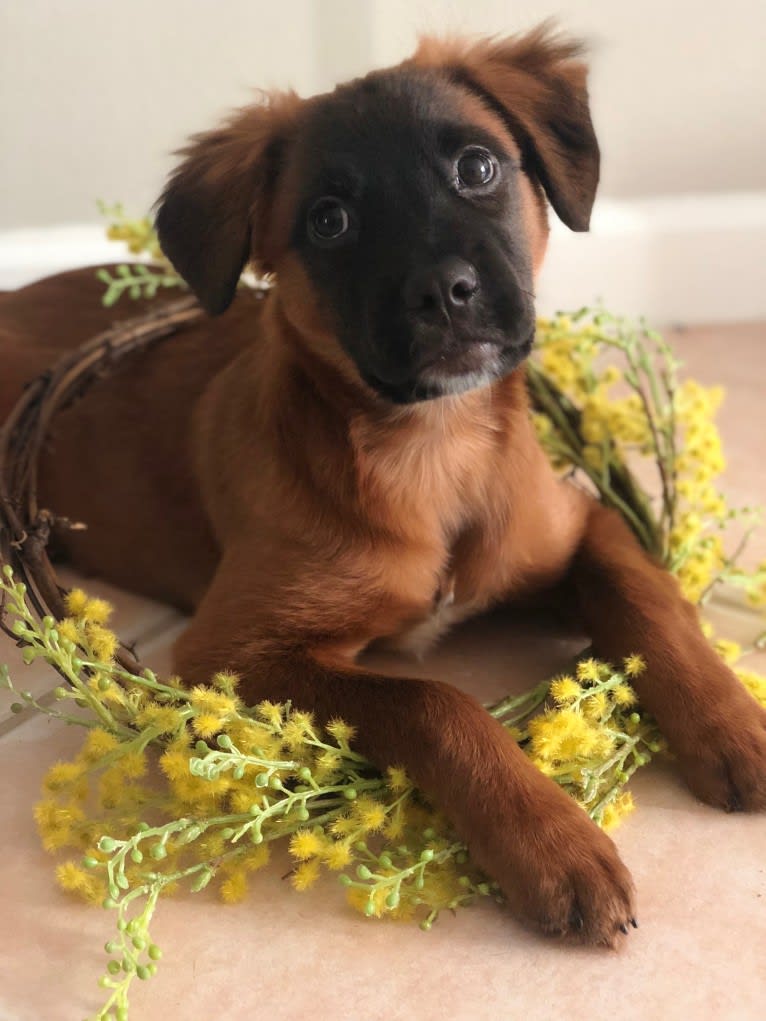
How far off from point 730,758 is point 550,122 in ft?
2.96

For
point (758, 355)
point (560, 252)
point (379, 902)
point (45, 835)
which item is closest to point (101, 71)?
point (560, 252)

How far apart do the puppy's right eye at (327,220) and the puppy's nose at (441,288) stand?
209 millimetres

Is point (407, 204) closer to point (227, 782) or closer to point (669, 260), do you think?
point (227, 782)

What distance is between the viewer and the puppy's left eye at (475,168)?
5.25ft

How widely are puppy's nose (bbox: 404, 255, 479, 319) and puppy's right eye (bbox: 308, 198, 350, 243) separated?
8.2 inches

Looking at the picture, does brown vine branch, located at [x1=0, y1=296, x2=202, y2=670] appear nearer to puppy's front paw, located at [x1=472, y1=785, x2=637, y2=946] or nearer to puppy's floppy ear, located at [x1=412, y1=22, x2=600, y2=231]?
puppy's front paw, located at [x1=472, y1=785, x2=637, y2=946]

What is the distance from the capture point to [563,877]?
52.7 inches

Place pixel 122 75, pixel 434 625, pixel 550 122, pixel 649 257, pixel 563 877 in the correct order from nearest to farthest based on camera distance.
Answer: pixel 563 877 < pixel 550 122 < pixel 434 625 < pixel 122 75 < pixel 649 257

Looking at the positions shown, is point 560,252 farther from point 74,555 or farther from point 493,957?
point 493,957

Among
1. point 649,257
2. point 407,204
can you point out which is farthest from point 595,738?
point 649,257

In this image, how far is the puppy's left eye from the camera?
1601 millimetres

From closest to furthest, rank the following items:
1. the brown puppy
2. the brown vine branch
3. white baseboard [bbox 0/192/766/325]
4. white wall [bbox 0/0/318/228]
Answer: the brown puppy → the brown vine branch → white wall [bbox 0/0/318/228] → white baseboard [bbox 0/192/766/325]


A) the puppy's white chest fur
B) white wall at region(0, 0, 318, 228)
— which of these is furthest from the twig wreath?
white wall at region(0, 0, 318, 228)

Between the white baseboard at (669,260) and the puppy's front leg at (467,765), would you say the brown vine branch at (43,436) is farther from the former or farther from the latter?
the white baseboard at (669,260)
